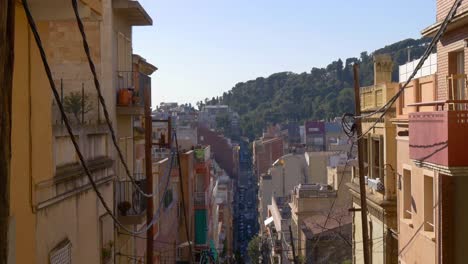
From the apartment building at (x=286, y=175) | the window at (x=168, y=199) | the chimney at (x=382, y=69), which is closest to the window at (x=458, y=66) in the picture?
the chimney at (x=382, y=69)

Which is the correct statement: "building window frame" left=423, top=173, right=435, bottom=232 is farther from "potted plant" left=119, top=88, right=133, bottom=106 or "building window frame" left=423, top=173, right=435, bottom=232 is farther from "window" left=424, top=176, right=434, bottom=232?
"potted plant" left=119, top=88, right=133, bottom=106

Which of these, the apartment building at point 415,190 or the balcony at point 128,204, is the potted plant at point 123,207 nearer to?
the balcony at point 128,204

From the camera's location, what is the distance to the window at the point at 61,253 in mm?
8829

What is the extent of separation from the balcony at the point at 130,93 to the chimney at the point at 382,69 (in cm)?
1123

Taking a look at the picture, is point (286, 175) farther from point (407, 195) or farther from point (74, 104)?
point (74, 104)

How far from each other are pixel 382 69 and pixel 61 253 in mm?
19411

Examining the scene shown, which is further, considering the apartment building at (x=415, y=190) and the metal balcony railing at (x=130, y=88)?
the metal balcony railing at (x=130, y=88)

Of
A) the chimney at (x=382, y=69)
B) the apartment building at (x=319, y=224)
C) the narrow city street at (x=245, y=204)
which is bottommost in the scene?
the narrow city street at (x=245, y=204)

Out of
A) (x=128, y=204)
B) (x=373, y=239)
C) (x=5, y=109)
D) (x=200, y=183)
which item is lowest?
(x=373, y=239)

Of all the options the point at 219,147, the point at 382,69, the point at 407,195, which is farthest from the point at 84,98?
the point at 219,147

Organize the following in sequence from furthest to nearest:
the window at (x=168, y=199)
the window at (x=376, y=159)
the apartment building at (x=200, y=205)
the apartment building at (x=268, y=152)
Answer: the apartment building at (x=268, y=152)
the apartment building at (x=200, y=205)
the window at (x=168, y=199)
the window at (x=376, y=159)

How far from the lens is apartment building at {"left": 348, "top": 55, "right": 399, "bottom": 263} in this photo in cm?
2131

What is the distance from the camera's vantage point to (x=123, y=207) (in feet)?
50.4

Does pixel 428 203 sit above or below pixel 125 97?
below
